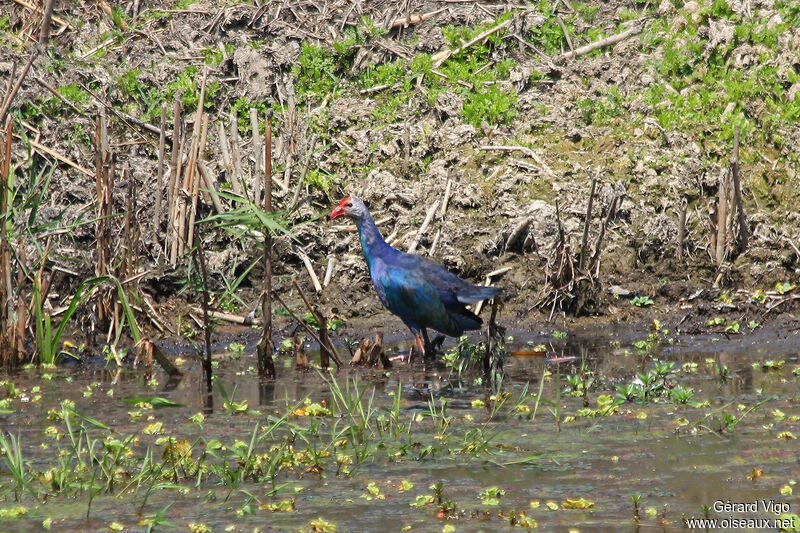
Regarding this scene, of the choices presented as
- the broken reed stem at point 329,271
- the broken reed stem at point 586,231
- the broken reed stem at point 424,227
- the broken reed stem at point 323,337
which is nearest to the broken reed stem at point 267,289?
the broken reed stem at point 323,337

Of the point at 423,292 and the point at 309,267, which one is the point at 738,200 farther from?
the point at 309,267

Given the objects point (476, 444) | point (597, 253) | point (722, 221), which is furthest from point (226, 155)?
point (476, 444)

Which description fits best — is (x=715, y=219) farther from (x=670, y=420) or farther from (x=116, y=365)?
(x=116, y=365)

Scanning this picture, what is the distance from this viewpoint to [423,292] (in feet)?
30.0

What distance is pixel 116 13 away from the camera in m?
13.5

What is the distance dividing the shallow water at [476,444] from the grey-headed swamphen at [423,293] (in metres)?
0.44

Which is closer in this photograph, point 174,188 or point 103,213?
point 103,213

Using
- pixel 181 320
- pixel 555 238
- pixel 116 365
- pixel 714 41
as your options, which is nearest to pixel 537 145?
pixel 555 238

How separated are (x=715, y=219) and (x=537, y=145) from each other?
2.05m

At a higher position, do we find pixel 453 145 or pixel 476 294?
pixel 453 145

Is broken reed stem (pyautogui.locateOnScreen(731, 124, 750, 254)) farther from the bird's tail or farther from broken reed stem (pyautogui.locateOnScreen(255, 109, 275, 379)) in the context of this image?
broken reed stem (pyautogui.locateOnScreen(255, 109, 275, 379))

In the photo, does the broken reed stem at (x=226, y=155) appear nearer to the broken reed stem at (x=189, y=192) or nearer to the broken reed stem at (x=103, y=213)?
the broken reed stem at (x=189, y=192)

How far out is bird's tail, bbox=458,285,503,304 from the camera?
30.4 feet

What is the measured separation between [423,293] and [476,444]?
3.01 m
